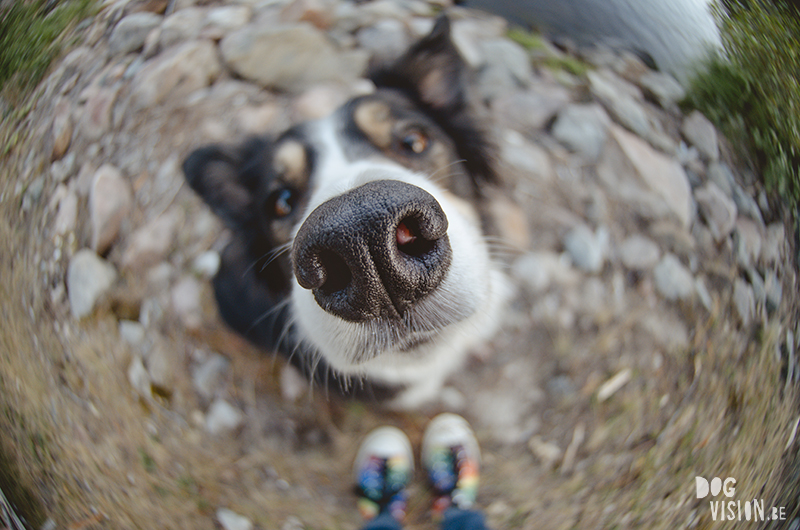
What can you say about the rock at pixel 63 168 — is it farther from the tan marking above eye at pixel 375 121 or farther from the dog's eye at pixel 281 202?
the tan marking above eye at pixel 375 121

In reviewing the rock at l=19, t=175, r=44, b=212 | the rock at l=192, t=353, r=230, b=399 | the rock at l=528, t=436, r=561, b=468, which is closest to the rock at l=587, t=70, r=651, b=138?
the rock at l=528, t=436, r=561, b=468

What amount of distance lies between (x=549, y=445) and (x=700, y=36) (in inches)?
24.1

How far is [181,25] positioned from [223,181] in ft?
0.73

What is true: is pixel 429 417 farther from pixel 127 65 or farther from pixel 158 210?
pixel 127 65

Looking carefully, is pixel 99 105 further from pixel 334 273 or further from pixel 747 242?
pixel 747 242

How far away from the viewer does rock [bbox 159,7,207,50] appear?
0.67 metres

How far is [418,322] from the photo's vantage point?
77 cm

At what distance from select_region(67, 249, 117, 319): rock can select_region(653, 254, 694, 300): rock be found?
0.77m

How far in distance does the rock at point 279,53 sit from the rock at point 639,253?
→ 480mm

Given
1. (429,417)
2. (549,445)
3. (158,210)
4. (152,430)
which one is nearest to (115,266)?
(158,210)

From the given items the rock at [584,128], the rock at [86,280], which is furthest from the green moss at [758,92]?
the rock at [86,280]

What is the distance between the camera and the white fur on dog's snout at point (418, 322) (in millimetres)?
780

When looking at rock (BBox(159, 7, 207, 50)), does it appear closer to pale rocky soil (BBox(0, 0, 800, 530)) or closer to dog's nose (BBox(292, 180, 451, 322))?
pale rocky soil (BBox(0, 0, 800, 530))

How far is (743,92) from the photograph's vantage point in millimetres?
675
